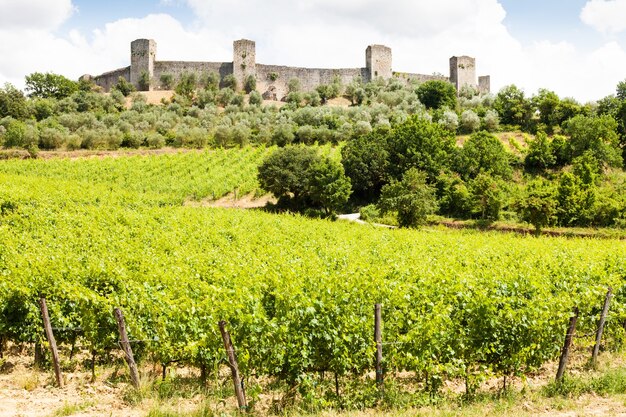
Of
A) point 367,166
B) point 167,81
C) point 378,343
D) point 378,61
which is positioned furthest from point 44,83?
point 378,343

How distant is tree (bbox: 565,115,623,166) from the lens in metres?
40.2

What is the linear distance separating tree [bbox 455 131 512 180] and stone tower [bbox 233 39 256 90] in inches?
1642

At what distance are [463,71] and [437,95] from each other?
1902 cm

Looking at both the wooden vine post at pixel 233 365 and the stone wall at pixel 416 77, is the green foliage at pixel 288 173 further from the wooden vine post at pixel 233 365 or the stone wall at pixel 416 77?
the stone wall at pixel 416 77

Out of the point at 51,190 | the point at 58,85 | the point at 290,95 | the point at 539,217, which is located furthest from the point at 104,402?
the point at 58,85

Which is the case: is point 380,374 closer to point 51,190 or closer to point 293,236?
point 293,236

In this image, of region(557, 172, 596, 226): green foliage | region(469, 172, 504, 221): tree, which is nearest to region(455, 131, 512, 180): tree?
region(469, 172, 504, 221): tree

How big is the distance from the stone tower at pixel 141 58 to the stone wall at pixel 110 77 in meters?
1.47

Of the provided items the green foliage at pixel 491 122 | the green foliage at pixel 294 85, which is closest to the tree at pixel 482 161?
the green foliage at pixel 491 122

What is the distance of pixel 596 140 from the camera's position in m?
40.6

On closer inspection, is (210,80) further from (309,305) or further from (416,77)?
(309,305)

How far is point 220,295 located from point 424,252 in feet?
31.3

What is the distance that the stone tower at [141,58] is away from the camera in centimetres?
7345

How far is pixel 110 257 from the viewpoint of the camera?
13734mm
